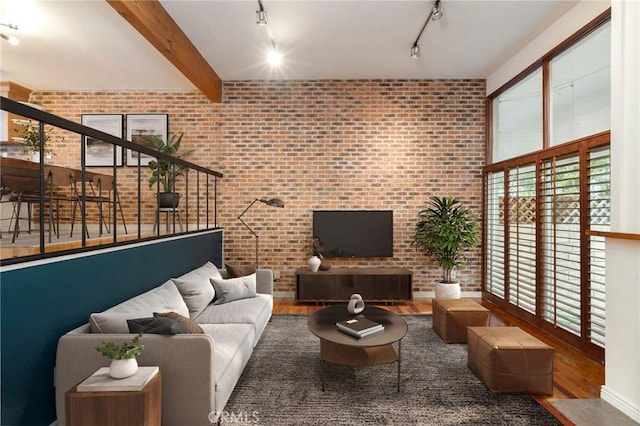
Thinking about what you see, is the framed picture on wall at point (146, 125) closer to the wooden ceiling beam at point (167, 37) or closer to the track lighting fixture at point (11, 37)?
the wooden ceiling beam at point (167, 37)

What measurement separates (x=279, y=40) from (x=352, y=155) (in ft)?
6.70

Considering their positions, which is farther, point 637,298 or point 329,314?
point 329,314

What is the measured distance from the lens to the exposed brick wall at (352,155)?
5.48m

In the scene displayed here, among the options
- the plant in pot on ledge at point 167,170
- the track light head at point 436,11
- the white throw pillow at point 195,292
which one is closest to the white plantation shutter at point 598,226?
the track light head at point 436,11

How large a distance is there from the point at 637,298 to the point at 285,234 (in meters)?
4.22

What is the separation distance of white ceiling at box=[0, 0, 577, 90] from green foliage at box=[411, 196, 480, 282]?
82.2 inches

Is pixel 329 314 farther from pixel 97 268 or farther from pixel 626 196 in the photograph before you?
pixel 626 196

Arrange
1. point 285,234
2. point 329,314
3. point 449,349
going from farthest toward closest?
point 285,234, point 449,349, point 329,314

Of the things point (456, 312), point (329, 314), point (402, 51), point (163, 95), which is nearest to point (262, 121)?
point (163, 95)

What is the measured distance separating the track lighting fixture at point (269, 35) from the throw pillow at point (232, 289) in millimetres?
2692

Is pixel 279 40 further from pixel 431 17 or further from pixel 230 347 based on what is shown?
pixel 230 347

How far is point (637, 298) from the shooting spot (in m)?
2.27

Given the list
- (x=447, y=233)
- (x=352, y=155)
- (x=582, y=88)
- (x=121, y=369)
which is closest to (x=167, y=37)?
(x=352, y=155)

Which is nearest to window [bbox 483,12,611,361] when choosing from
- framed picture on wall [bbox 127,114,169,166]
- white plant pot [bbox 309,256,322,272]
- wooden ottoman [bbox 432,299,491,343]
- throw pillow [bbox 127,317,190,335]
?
wooden ottoman [bbox 432,299,491,343]
